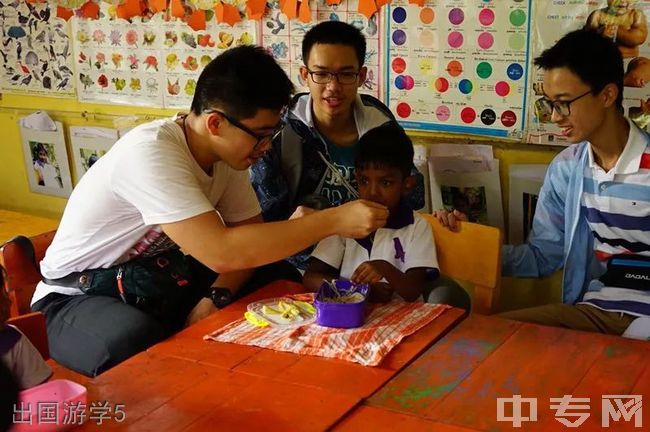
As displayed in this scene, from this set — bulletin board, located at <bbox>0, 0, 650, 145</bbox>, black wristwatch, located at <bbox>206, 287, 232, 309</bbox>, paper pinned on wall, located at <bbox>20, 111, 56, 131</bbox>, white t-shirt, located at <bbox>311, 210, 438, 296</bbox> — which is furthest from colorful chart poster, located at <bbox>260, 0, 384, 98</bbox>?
paper pinned on wall, located at <bbox>20, 111, 56, 131</bbox>

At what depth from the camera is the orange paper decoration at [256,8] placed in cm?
306

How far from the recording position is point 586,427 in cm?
127

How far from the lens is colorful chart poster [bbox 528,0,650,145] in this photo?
7.84 feet

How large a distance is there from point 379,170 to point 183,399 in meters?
1.06

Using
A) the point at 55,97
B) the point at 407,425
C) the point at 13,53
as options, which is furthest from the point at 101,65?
the point at 407,425

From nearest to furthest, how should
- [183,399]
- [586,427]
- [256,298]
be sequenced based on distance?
[586,427], [183,399], [256,298]

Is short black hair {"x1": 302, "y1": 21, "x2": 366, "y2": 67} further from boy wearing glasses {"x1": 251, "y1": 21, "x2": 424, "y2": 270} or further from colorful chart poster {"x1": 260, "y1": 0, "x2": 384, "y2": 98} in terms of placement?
colorful chart poster {"x1": 260, "y1": 0, "x2": 384, "y2": 98}

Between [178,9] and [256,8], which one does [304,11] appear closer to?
[256,8]

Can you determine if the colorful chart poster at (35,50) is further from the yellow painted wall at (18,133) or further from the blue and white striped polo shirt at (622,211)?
the blue and white striped polo shirt at (622,211)

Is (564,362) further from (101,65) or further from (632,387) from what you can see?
(101,65)

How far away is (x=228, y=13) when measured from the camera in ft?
10.4

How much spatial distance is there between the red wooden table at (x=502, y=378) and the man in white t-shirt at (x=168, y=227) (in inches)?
15.4

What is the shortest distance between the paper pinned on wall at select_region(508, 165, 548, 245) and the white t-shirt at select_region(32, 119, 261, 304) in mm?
1022

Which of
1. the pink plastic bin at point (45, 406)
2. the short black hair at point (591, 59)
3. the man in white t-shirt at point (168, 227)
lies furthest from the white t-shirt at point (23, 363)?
the short black hair at point (591, 59)
